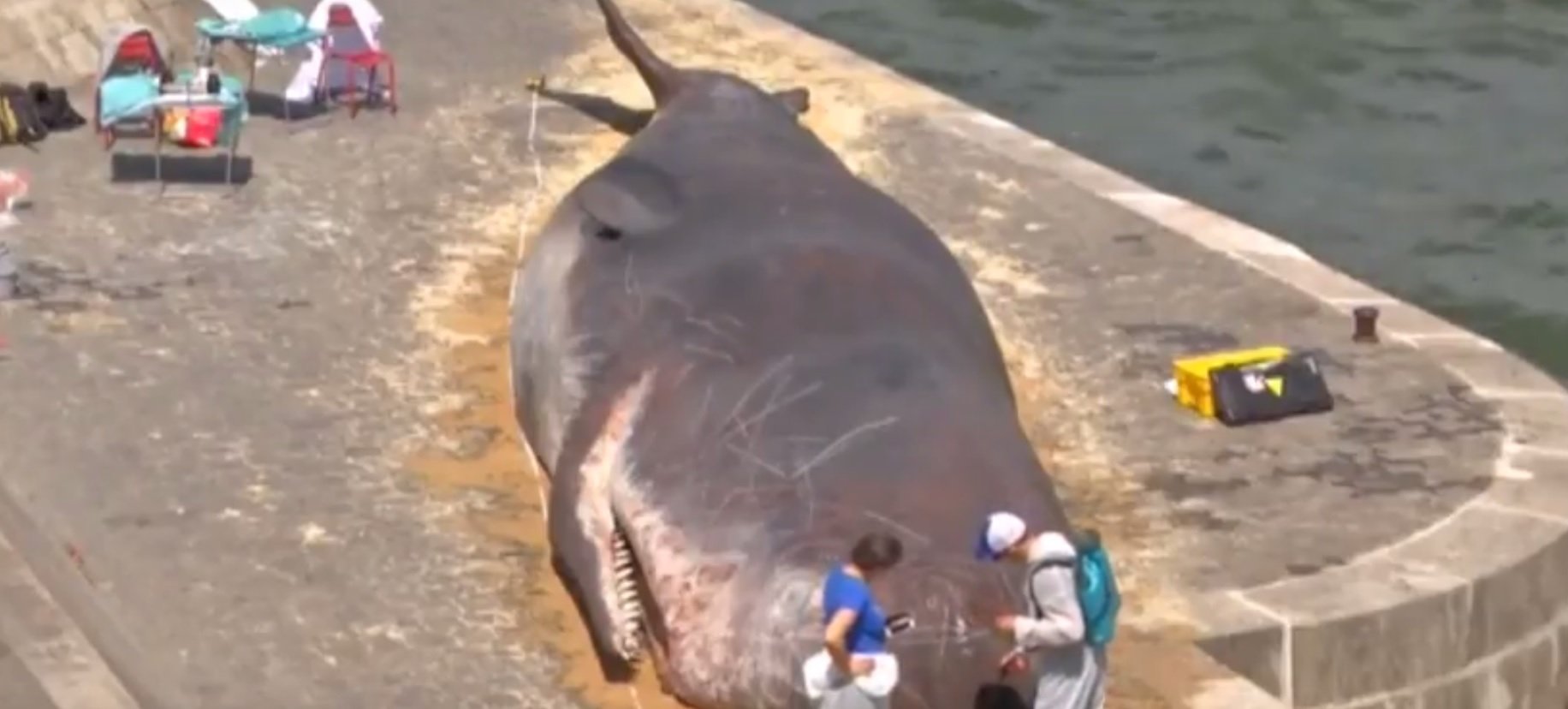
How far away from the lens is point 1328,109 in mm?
29453

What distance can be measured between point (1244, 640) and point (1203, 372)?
285 centimetres

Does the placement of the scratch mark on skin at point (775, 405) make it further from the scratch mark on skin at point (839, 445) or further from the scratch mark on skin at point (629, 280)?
the scratch mark on skin at point (629, 280)

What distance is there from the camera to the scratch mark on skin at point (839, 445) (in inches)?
547

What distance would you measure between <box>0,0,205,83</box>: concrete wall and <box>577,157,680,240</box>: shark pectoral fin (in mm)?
7590

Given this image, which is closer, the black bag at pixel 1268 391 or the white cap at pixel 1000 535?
the white cap at pixel 1000 535

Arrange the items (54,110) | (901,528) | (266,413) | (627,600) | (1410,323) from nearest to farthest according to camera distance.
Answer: (901,528), (627,600), (266,413), (1410,323), (54,110)

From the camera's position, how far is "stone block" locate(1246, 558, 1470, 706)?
15.1 metres

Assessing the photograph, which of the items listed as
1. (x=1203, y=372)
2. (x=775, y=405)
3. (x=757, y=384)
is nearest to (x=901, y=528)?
(x=775, y=405)

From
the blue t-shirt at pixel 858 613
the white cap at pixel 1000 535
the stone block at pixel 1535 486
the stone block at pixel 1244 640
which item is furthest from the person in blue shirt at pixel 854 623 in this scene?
the stone block at pixel 1535 486

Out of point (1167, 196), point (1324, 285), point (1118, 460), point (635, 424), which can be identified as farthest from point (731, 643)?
point (1167, 196)

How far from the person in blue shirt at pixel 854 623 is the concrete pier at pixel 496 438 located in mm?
1776

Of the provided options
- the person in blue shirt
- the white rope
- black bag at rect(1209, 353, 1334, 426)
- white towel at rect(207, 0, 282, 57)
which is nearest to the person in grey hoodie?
the person in blue shirt

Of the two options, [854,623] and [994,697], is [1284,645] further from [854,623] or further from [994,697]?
[854,623]

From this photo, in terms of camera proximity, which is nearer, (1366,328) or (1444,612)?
(1444,612)
